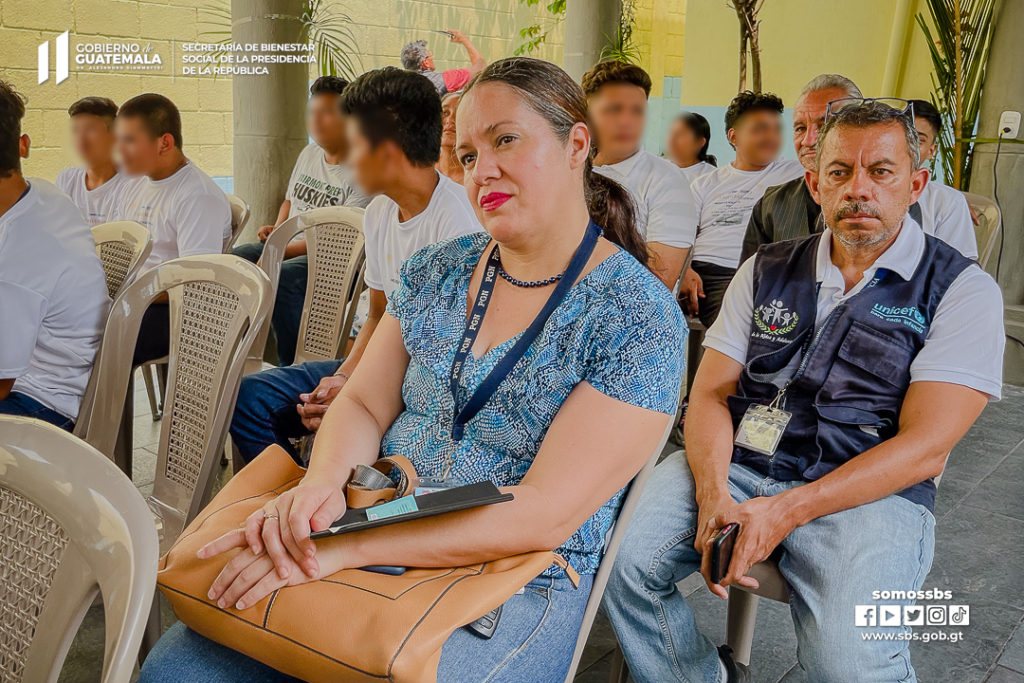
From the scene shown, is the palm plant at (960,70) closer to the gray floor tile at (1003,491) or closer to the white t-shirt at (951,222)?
the gray floor tile at (1003,491)

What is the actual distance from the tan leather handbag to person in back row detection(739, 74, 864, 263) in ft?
6.15

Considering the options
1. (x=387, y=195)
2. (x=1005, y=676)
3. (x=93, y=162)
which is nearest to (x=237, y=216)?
(x=93, y=162)

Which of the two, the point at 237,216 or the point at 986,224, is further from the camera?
the point at 237,216

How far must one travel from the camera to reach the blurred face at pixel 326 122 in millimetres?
4039

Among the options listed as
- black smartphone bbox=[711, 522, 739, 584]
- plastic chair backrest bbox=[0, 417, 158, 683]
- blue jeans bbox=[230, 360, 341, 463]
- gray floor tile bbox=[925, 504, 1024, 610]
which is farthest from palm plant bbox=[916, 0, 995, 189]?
plastic chair backrest bbox=[0, 417, 158, 683]

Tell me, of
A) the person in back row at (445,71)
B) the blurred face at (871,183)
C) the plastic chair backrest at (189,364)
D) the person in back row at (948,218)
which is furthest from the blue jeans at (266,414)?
the person in back row at (445,71)

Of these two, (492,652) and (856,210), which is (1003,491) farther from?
(492,652)

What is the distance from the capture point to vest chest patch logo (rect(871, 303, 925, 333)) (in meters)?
1.61

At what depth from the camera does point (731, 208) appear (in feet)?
12.3

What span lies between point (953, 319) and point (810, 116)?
4.53 ft

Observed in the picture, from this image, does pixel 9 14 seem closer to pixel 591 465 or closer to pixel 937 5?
pixel 591 465

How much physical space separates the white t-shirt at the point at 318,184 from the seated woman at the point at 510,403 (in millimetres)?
2519

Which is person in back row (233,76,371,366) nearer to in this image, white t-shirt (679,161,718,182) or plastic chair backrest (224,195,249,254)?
plastic chair backrest (224,195,249,254)

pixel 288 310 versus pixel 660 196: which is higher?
pixel 660 196
